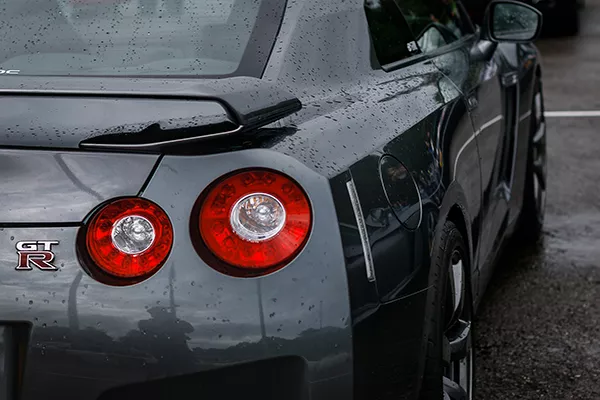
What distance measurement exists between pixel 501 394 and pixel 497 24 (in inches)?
62.6

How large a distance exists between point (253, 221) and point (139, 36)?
0.86 metres

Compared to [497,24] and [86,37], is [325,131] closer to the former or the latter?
[86,37]

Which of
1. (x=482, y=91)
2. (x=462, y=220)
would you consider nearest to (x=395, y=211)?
(x=462, y=220)

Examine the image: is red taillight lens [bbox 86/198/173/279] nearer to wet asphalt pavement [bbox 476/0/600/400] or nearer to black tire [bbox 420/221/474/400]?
black tire [bbox 420/221/474/400]

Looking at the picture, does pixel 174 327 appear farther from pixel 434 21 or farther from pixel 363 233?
pixel 434 21

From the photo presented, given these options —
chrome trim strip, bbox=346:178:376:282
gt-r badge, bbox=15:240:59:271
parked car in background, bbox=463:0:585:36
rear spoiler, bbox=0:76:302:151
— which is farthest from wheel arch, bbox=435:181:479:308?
parked car in background, bbox=463:0:585:36

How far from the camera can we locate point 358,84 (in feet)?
9.41

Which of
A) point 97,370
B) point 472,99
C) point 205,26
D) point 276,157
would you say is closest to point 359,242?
point 276,157

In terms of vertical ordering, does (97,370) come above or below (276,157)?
below

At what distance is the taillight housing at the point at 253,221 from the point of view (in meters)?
2.16

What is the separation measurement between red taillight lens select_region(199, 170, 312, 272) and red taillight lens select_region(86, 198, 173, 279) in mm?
84

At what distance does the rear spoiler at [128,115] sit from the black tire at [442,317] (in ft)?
1.97

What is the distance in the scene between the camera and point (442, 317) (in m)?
2.61

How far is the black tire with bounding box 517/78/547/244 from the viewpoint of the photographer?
5.22 meters
